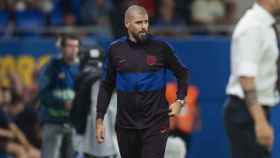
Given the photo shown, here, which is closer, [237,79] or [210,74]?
[237,79]

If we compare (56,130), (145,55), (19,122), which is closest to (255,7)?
(145,55)

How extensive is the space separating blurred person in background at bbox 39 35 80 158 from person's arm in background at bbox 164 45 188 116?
3071 mm

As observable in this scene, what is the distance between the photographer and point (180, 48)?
16.6m

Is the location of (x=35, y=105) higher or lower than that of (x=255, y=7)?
lower

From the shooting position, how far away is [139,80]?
30.6 ft

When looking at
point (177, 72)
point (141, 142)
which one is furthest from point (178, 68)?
point (141, 142)

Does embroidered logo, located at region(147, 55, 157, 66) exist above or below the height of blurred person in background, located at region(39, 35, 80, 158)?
above

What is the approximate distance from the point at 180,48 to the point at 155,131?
7.26 metres

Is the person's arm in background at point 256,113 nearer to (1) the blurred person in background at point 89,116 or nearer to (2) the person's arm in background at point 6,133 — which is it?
(1) the blurred person in background at point 89,116

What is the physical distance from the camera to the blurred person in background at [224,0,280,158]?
810cm

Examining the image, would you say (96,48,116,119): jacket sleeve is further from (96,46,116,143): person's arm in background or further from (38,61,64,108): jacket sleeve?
(38,61,64,108): jacket sleeve

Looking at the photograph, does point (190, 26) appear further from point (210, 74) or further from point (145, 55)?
point (145, 55)

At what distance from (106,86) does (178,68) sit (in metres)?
0.67

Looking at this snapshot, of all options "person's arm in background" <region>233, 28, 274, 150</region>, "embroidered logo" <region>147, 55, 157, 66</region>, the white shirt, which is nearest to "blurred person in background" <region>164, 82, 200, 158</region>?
"embroidered logo" <region>147, 55, 157, 66</region>
